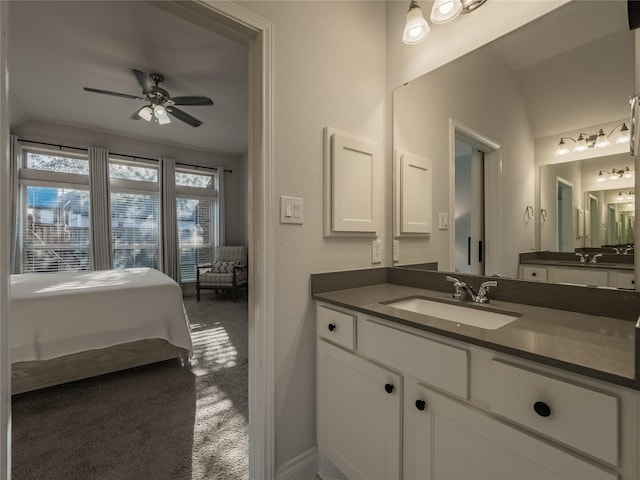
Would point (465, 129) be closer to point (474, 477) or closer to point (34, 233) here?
point (474, 477)

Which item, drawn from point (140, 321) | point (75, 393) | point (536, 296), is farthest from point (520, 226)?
point (75, 393)

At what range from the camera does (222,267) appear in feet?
16.8

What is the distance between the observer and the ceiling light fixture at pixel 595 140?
102 cm

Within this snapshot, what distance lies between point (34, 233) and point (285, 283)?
4.83m

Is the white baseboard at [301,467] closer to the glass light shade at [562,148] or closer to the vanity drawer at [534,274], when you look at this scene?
the vanity drawer at [534,274]

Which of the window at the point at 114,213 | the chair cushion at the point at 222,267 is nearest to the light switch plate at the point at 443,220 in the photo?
the chair cushion at the point at 222,267

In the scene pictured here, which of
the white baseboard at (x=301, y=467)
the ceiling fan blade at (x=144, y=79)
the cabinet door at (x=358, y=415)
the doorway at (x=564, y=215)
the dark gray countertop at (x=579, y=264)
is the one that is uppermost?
the ceiling fan blade at (x=144, y=79)

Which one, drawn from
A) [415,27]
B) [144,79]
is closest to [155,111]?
[144,79]

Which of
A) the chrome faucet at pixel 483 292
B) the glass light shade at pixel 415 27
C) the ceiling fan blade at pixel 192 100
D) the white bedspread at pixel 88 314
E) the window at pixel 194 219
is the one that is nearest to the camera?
the chrome faucet at pixel 483 292

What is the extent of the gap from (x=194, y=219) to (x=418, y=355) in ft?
17.7

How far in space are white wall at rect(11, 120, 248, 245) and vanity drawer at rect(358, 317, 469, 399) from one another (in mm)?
5210

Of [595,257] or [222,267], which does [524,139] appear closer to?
[595,257]

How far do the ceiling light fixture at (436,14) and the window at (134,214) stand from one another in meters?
4.91

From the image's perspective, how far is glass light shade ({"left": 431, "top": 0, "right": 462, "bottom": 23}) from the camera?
51.2 inches
